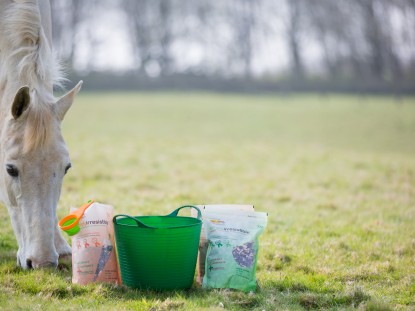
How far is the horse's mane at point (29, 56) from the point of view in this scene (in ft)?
12.4

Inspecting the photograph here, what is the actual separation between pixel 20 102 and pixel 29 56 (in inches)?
21.8

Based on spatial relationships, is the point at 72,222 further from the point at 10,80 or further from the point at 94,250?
the point at 10,80

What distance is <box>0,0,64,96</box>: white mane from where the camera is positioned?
12.8 ft

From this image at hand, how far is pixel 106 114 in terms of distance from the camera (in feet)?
65.0

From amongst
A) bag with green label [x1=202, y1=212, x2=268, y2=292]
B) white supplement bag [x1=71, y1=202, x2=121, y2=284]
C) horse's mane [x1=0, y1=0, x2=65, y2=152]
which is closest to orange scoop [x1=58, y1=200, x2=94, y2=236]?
white supplement bag [x1=71, y1=202, x2=121, y2=284]

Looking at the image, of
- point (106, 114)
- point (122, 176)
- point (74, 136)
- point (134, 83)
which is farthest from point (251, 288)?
point (134, 83)

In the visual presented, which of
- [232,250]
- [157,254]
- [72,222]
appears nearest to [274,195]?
[232,250]

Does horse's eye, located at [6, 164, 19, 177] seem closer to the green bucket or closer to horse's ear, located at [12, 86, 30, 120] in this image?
horse's ear, located at [12, 86, 30, 120]

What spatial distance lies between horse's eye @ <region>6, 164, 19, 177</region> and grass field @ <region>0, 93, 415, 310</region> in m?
0.70

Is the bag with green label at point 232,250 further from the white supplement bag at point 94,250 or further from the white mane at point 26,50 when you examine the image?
the white mane at point 26,50

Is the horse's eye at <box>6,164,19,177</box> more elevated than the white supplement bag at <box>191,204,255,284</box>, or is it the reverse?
the horse's eye at <box>6,164,19,177</box>

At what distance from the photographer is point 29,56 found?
3.91 meters

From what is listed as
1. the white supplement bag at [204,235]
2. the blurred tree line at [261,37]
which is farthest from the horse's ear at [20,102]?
the blurred tree line at [261,37]

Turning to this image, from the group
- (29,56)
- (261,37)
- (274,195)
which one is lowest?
(274,195)
